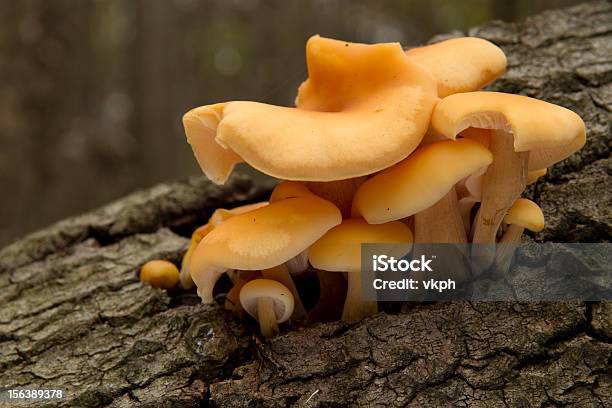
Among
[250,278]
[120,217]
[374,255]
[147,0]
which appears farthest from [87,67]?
[374,255]

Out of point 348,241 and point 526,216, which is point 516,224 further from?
point 348,241

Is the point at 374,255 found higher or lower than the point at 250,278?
higher

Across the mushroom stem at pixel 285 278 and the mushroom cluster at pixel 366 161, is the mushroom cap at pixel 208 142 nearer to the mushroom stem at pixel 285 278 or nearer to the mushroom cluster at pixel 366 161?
the mushroom cluster at pixel 366 161

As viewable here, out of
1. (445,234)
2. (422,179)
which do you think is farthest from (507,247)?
(422,179)

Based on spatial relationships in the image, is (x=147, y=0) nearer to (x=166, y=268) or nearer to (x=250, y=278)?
(x=166, y=268)

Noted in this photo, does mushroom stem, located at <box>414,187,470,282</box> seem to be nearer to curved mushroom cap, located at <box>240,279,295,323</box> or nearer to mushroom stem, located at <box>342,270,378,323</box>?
mushroom stem, located at <box>342,270,378,323</box>

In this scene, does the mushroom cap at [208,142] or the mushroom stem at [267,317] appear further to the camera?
the mushroom stem at [267,317]

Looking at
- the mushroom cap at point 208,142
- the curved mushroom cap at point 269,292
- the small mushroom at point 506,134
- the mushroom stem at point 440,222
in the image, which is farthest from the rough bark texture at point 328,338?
the mushroom cap at point 208,142
